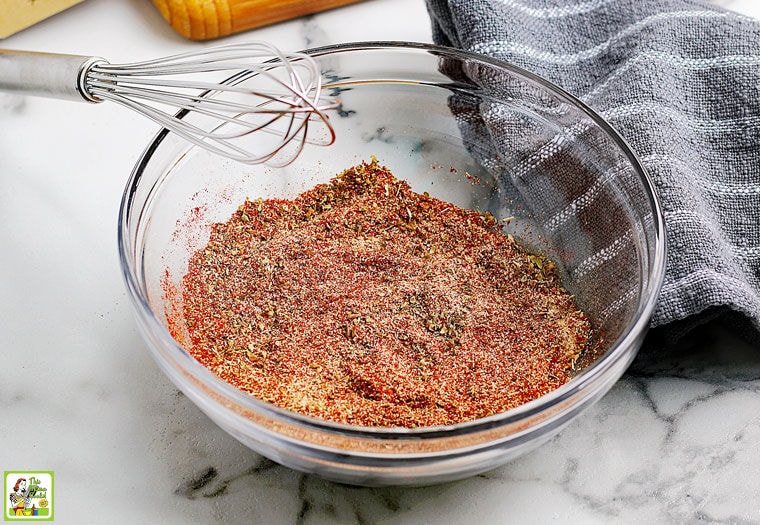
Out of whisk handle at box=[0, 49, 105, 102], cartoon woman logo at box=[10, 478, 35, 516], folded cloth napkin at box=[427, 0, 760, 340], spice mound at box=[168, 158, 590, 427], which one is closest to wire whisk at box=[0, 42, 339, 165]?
whisk handle at box=[0, 49, 105, 102]

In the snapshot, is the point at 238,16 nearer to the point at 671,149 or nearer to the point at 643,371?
the point at 671,149

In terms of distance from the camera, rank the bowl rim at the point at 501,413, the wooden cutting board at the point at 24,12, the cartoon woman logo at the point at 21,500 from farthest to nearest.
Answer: the wooden cutting board at the point at 24,12, the cartoon woman logo at the point at 21,500, the bowl rim at the point at 501,413

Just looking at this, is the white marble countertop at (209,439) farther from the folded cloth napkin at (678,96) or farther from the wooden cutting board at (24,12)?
the wooden cutting board at (24,12)

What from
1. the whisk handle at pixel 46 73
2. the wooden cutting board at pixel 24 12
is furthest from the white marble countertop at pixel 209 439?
the wooden cutting board at pixel 24 12

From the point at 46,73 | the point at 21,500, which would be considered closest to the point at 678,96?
the point at 46,73

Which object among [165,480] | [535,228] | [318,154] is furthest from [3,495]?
[535,228]

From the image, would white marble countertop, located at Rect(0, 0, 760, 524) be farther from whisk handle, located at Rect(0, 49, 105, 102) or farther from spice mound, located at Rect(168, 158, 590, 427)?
whisk handle, located at Rect(0, 49, 105, 102)
